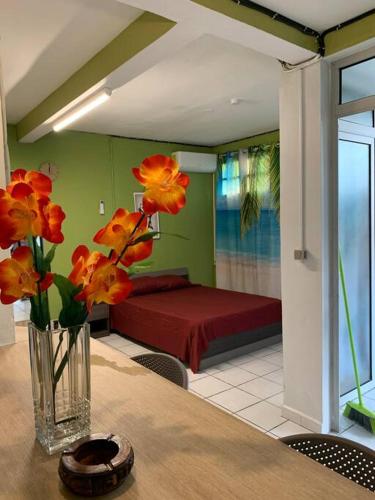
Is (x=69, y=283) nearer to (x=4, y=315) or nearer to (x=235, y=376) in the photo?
(x=4, y=315)

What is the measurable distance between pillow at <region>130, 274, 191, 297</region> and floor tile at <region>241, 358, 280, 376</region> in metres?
1.76

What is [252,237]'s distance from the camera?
566 centimetres

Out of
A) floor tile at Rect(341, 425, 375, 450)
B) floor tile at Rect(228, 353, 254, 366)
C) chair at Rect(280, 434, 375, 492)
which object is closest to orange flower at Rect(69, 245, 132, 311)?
chair at Rect(280, 434, 375, 492)

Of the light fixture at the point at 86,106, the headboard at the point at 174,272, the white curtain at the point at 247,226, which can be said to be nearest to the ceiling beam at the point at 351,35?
the light fixture at the point at 86,106

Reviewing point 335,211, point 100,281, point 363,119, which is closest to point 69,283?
point 100,281

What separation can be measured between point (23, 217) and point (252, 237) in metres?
5.04

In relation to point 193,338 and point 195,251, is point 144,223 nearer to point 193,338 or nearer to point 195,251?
point 193,338

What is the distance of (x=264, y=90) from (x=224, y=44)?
103 cm

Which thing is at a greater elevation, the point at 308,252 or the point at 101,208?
the point at 101,208

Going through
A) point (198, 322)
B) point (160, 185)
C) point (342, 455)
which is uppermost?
point (160, 185)

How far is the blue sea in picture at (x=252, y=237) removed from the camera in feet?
17.6

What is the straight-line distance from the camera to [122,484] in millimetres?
772

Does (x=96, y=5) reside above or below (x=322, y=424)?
above

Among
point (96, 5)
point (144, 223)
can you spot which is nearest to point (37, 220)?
point (144, 223)
